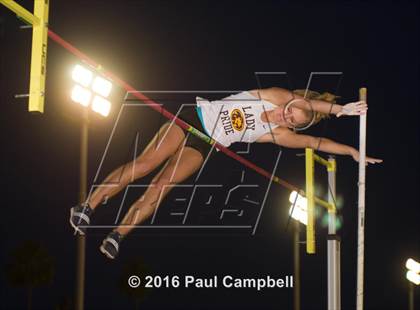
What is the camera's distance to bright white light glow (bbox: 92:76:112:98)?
332 inches

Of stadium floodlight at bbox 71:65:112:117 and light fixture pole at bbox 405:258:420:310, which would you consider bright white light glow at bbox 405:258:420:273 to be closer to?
light fixture pole at bbox 405:258:420:310

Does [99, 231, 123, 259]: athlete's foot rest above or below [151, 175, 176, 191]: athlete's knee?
below

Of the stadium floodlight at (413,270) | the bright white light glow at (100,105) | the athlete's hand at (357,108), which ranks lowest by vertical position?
the athlete's hand at (357,108)

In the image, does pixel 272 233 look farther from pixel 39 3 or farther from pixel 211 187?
pixel 39 3

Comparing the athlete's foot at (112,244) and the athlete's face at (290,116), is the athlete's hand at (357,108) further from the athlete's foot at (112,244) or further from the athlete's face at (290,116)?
the athlete's foot at (112,244)

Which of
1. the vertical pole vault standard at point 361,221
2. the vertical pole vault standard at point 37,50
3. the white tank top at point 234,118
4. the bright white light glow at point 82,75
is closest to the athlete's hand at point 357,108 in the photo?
the vertical pole vault standard at point 361,221

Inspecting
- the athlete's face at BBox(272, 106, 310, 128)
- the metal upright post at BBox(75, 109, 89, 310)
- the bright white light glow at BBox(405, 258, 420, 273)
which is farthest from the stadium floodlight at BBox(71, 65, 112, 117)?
the bright white light glow at BBox(405, 258, 420, 273)

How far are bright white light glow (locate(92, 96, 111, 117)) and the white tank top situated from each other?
1.11 meters

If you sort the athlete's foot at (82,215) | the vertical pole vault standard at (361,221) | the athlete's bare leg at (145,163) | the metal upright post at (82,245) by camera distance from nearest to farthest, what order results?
1. the athlete's foot at (82,215)
2. the vertical pole vault standard at (361,221)
3. the athlete's bare leg at (145,163)
4. the metal upright post at (82,245)

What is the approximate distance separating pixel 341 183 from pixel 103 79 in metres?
6.23

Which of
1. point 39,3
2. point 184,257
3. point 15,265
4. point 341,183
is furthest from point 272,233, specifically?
point 15,265

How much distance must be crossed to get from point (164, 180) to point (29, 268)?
18228 millimetres

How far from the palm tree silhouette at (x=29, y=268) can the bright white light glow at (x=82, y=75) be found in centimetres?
1717

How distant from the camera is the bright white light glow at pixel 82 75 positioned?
839 cm
